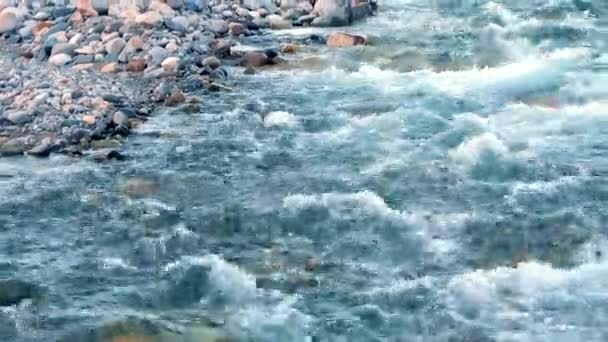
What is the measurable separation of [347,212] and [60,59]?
204 inches

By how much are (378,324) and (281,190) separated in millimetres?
2391

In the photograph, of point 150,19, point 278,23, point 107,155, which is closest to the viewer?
point 107,155

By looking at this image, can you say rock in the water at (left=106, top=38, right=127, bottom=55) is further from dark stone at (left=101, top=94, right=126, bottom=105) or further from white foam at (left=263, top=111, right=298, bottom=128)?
white foam at (left=263, top=111, right=298, bottom=128)

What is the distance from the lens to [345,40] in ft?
43.8

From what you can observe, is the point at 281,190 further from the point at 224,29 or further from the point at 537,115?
the point at 224,29

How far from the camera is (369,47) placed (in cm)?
1318

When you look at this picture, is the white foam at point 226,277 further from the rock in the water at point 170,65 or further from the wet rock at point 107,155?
the rock in the water at point 170,65

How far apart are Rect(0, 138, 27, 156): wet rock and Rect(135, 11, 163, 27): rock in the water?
3825 mm

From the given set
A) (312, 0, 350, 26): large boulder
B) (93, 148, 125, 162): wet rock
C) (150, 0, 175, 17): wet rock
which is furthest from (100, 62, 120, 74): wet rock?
(312, 0, 350, 26): large boulder

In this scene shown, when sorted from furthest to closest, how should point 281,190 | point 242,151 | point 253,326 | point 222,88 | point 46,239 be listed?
point 222,88 < point 242,151 < point 281,190 < point 46,239 < point 253,326

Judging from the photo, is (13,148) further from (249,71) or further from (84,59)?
(249,71)

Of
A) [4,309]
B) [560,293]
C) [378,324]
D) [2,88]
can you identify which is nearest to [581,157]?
[560,293]

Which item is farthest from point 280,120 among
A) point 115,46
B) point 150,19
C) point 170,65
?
point 150,19

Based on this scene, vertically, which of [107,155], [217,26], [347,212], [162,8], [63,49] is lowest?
[347,212]
